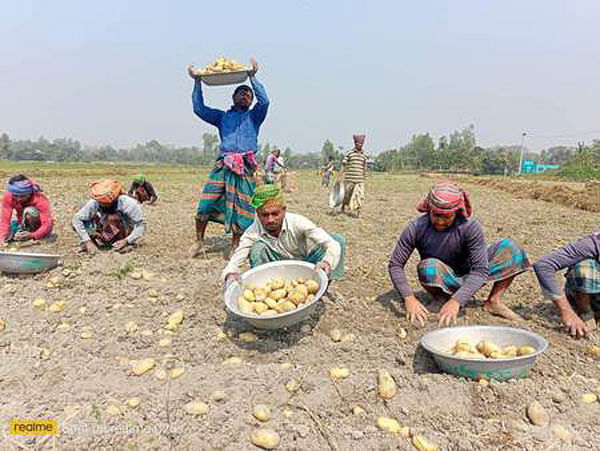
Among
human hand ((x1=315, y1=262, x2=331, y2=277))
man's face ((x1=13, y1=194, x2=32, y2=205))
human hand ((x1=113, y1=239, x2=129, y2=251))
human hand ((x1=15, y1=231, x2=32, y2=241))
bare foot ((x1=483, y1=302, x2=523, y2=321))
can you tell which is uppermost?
man's face ((x1=13, y1=194, x2=32, y2=205))

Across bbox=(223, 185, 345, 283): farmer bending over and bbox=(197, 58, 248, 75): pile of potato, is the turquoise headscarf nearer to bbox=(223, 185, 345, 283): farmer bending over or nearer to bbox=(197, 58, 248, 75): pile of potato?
bbox=(223, 185, 345, 283): farmer bending over

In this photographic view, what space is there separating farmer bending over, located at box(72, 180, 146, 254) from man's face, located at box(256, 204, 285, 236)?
2278 mm

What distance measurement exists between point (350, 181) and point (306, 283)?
20.3 ft

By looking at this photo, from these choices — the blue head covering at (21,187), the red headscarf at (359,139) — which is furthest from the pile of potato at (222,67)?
the red headscarf at (359,139)

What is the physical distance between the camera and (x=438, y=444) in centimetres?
196

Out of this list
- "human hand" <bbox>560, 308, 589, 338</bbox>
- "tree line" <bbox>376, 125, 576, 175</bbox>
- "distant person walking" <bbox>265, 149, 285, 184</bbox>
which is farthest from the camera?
"tree line" <bbox>376, 125, 576, 175</bbox>

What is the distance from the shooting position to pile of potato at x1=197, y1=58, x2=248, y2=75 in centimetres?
437

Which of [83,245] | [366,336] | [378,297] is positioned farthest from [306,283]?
[83,245]

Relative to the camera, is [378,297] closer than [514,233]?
Yes

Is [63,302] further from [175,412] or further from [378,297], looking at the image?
[378,297]

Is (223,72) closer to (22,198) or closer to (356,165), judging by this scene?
(22,198)

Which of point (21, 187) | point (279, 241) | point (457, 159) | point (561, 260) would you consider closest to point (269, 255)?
point (279, 241)

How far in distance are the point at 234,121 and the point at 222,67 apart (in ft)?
1.91

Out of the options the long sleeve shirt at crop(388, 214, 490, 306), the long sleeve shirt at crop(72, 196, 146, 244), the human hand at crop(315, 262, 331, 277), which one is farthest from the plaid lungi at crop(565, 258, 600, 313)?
the long sleeve shirt at crop(72, 196, 146, 244)
